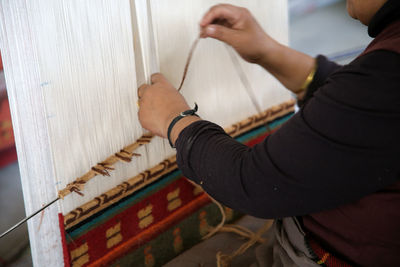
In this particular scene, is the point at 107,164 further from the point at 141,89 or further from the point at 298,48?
the point at 298,48

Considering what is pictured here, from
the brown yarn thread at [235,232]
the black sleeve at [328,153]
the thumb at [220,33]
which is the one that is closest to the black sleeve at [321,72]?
the thumb at [220,33]

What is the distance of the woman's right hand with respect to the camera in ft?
3.18

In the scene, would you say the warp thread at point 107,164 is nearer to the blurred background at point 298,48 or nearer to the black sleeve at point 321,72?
the black sleeve at point 321,72

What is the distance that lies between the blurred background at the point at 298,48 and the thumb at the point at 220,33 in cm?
99

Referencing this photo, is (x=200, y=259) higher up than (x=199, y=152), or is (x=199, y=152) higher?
(x=199, y=152)

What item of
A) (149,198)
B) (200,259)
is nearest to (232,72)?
(149,198)

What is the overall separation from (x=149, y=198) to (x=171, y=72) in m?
0.36

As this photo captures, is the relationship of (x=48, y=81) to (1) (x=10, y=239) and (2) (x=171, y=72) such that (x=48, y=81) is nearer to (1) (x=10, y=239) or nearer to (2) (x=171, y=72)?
(2) (x=171, y=72)

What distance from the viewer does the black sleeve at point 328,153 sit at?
0.62 metres

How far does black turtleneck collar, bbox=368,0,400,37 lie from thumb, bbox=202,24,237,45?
380mm

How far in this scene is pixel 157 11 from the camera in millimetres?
958

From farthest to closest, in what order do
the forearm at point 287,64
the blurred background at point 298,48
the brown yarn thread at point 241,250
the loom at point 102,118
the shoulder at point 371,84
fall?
the blurred background at point 298,48 < the forearm at point 287,64 < the brown yarn thread at point 241,250 < the loom at point 102,118 < the shoulder at point 371,84

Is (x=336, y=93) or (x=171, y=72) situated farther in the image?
(x=171, y=72)

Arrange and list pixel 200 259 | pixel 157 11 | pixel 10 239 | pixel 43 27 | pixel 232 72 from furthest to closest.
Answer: pixel 10 239
pixel 232 72
pixel 200 259
pixel 157 11
pixel 43 27
